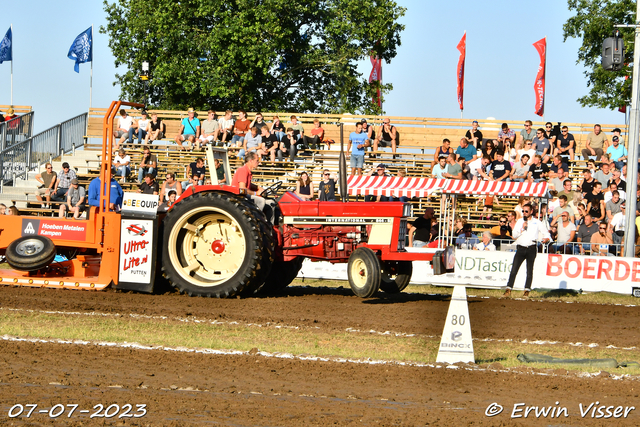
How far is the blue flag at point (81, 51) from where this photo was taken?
2889 centimetres

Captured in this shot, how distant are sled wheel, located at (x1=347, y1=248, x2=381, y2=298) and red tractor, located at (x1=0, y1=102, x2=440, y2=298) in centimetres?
42

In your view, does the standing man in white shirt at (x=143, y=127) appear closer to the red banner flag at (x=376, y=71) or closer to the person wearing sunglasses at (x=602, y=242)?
the person wearing sunglasses at (x=602, y=242)

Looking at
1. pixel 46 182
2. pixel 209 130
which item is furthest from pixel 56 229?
pixel 209 130

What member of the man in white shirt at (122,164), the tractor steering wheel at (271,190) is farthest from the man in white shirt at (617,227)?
the man in white shirt at (122,164)

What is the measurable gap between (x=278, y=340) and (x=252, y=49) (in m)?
27.1

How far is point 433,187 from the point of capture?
17.7 metres

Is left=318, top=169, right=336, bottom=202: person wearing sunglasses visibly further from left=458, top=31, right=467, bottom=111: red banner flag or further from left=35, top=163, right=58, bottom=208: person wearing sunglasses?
left=458, top=31, right=467, bottom=111: red banner flag

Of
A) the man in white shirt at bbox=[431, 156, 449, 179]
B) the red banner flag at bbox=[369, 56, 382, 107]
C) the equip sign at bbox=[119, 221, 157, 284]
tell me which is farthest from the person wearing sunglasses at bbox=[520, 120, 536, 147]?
the red banner flag at bbox=[369, 56, 382, 107]

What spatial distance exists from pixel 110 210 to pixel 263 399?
7.11m

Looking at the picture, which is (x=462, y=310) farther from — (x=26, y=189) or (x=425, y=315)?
(x=26, y=189)

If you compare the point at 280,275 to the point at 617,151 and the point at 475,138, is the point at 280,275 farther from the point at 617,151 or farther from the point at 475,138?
the point at 617,151

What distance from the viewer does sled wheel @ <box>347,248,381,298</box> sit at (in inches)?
398

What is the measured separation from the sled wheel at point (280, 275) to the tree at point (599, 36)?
30286 mm

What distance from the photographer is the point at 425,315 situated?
1009cm
